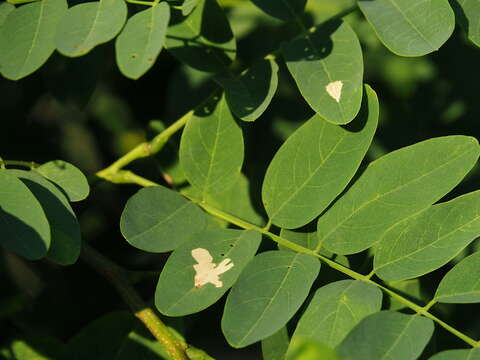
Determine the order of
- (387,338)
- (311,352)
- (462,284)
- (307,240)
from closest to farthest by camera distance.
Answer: (311,352)
(387,338)
(462,284)
(307,240)

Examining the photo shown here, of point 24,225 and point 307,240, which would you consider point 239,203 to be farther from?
point 24,225

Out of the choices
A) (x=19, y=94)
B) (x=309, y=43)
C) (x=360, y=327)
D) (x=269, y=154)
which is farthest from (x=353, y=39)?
(x=19, y=94)

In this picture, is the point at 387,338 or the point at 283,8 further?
the point at 283,8

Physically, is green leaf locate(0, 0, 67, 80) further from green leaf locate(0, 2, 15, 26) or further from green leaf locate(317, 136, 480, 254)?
green leaf locate(317, 136, 480, 254)

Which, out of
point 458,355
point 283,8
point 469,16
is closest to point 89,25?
point 283,8

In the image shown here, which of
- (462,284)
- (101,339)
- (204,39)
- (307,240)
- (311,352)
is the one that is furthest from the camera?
(101,339)

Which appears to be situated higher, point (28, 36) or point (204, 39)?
point (28, 36)

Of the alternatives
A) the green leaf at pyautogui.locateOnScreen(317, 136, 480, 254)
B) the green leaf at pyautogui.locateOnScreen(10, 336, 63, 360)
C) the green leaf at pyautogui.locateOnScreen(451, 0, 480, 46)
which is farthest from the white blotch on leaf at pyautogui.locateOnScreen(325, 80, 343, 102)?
the green leaf at pyautogui.locateOnScreen(10, 336, 63, 360)

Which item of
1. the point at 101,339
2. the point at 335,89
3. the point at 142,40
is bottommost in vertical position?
the point at 101,339
